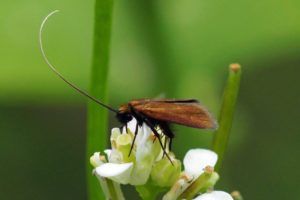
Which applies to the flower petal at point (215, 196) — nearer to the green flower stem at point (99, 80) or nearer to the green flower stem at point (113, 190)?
the green flower stem at point (113, 190)

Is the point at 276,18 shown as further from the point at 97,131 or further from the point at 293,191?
the point at 97,131

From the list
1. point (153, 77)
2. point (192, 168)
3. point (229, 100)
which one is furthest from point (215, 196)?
point (153, 77)

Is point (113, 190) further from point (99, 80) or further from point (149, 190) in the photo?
point (99, 80)

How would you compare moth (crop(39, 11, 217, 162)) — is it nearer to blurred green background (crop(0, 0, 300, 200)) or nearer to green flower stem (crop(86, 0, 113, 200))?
green flower stem (crop(86, 0, 113, 200))

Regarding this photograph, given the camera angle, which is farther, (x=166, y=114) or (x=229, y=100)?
(x=229, y=100)

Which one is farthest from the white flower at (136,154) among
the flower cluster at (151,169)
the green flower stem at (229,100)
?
the green flower stem at (229,100)
